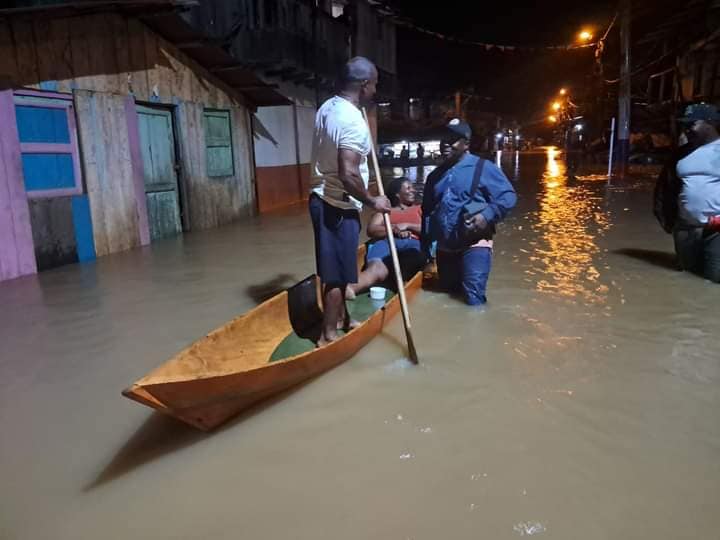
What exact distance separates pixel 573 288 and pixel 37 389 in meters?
5.00

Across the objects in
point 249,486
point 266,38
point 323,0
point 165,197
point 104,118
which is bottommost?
point 249,486

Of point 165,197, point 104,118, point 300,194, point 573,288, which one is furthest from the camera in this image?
point 300,194

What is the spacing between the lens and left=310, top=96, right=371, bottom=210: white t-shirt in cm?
360

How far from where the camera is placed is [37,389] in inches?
146

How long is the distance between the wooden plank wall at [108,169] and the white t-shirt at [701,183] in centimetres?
757

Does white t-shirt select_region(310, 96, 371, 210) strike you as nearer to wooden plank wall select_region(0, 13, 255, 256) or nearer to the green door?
wooden plank wall select_region(0, 13, 255, 256)

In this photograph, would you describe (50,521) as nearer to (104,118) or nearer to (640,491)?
(640,491)

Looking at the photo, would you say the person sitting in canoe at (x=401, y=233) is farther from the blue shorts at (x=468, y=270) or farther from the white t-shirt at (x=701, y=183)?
the white t-shirt at (x=701, y=183)

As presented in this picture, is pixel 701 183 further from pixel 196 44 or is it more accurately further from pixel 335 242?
pixel 196 44

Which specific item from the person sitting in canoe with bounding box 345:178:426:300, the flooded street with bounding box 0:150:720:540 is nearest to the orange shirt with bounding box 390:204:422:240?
the person sitting in canoe with bounding box 345:178:426:300

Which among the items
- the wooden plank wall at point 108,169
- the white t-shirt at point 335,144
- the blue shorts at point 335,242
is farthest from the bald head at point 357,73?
the wooden plank wall at point 108,169

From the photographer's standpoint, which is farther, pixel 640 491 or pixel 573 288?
pixel 573 288

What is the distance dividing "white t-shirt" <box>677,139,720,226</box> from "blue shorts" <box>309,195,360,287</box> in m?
3.87

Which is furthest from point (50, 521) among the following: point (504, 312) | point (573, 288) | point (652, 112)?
point (652, 112)
